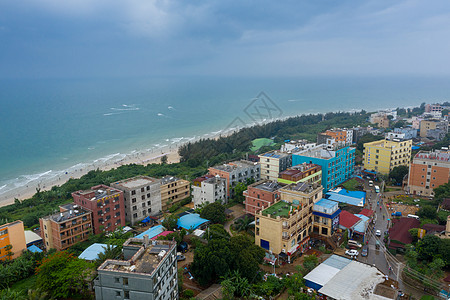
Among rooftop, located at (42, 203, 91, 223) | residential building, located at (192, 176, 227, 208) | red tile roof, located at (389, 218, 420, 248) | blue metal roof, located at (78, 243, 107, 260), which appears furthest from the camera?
residential building, located at (192, 176, 227, 208)

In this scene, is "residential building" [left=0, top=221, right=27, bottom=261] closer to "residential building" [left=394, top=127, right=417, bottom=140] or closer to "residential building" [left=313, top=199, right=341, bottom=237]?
"residential building" [left=313, top=199, right=341, bottom=237]

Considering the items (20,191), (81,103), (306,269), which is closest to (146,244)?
(306,269)

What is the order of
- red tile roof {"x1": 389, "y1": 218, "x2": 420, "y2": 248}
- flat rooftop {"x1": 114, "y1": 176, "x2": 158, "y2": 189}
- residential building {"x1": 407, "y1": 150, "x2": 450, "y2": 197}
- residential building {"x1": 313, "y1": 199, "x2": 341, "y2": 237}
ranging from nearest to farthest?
red tile roof {"x1": 389, "y1": 218, "x2": 420, "y2": 248}
residential building {"x1": 313, "y1": 199, "x2": 341, "y2": 237}
flat rooftop {"x1": 114, "y1": 176, "x2": 158, "y2": 189}
residential building {"x1": 407, "y1": 150, "x2": 450, "y2": 197}

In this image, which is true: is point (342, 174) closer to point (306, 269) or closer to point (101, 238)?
point (306, 269)

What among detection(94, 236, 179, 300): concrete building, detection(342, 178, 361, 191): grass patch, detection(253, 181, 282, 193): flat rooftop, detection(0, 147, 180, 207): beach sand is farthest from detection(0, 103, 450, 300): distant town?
detection(0, 147, 180, 207): beach sand

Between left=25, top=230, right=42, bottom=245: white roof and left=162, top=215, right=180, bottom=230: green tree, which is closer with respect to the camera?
left=162, top=215, right=180, bottom=230: green tree

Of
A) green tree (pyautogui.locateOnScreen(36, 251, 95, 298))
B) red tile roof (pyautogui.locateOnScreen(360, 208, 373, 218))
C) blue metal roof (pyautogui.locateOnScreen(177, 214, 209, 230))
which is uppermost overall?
green tree (pyautogui.locateOnScreen(36, 251, 95, 298))
